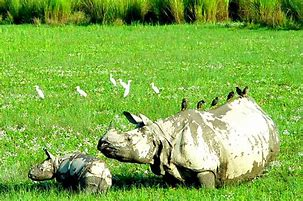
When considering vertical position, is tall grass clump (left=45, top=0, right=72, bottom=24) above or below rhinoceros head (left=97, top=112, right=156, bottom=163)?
below

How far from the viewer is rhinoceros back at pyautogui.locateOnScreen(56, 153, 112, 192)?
692 cm

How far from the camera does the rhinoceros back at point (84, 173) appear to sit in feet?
22.7

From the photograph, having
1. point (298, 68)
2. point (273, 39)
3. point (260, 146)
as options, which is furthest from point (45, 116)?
Result: point (273, 39)

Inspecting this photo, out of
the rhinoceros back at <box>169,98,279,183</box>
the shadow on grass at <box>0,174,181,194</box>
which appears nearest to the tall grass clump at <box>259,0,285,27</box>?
the rhinoceros back at <box>169,98,279,183</box>

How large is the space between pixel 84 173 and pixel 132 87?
7.41m

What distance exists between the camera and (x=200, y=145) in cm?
705

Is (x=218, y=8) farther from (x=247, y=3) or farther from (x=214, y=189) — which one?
(x=214, y=189)

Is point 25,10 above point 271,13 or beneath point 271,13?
above

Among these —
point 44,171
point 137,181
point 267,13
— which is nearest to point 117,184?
point 137,181

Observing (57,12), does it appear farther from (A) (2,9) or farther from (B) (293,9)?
(B) (293,9)

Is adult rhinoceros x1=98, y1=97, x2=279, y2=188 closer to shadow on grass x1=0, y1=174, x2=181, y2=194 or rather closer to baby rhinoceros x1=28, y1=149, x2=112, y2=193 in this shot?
baby rhinoceros x1=28, y1=149, x2=112, y2=193

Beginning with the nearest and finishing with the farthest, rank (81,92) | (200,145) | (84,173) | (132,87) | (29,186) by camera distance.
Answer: (84,173), (200,145), (29,186), (81,92), (132,87)

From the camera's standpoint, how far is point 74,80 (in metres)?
15.4

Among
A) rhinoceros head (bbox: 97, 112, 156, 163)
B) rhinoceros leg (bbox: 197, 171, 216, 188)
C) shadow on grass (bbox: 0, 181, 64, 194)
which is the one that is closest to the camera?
rhinoceros head (bbox: 97, 112, 156, 163)
